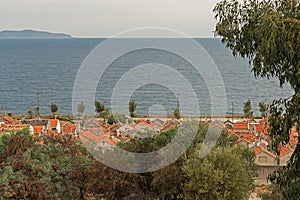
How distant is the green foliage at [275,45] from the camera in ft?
15.1

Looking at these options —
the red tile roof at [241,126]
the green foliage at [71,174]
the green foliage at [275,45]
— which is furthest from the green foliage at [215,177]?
the red tile roof at [241,126]

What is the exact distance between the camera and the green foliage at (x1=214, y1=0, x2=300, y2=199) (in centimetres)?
461

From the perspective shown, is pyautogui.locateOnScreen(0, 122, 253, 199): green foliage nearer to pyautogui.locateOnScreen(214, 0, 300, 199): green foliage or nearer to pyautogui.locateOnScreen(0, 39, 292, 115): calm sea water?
pyautogui.locateOnScreen(214, 0, 300, 199): green foliage

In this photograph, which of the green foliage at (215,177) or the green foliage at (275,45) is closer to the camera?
the green foliage at (275,45)

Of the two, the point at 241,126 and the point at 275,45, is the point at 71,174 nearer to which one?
the point at 275,45

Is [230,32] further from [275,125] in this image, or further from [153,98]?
[153,98]

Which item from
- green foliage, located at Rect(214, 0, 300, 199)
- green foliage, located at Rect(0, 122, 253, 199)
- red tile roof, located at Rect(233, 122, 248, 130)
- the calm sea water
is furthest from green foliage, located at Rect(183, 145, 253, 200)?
the calm sea water

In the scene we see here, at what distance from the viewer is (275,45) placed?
4562 mm

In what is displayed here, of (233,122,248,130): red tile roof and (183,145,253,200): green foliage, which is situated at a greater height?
(233,122,248,130): red tile roof

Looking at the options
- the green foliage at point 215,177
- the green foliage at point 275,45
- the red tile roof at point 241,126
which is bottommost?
the green foliage at point 215,177

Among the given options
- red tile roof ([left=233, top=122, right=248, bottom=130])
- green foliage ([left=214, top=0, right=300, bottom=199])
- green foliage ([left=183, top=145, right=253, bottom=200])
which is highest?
green foliage ([left=214, top=0, right=300, bottom=199])

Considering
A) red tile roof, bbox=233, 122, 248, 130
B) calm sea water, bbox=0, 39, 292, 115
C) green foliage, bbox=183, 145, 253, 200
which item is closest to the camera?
green foliage, bbox=183, 145, 253, 200

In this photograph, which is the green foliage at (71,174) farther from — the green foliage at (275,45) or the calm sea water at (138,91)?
the calm sea water at (138,91)

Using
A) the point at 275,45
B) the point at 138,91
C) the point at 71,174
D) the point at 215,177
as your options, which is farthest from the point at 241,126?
the point at 138,91
